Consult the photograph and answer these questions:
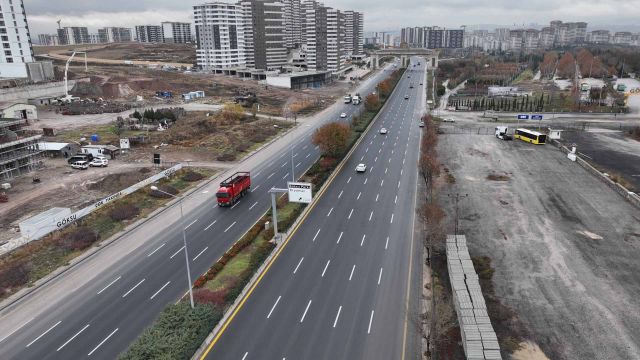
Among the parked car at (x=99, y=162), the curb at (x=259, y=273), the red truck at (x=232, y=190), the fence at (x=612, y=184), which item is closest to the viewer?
the curb at (x=259, y=273)

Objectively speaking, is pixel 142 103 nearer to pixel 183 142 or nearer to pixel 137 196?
pixel 183 142

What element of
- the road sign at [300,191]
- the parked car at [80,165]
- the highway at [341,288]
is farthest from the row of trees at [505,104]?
the parked car at [80,165]

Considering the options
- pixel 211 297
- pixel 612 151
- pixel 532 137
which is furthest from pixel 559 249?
pixel 532 137

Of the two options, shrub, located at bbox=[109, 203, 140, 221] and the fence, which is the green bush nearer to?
shrub, located at bbox=[109, 203, 140, 221]

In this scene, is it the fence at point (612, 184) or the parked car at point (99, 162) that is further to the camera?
the parked car at point (99, 162)

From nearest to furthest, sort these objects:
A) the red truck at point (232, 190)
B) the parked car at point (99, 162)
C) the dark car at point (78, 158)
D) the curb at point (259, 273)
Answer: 1. the curb at point (259, 273)
2. the red truck at point (232, 190)
3. the parked car at point (99, 162)
4. the dark car at point (78, 158)

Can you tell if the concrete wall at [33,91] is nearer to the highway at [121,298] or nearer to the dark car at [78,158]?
the dark car at [78,158]

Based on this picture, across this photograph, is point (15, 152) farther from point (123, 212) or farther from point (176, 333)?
point (176, 333)
